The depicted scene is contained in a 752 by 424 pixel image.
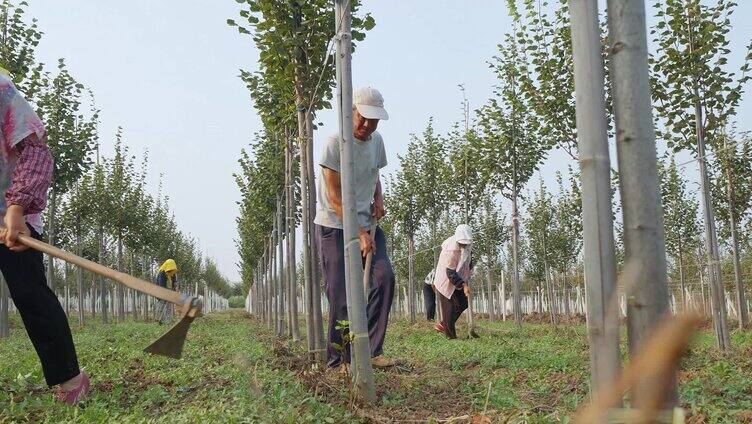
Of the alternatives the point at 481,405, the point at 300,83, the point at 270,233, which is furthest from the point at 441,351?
the point at 270,233

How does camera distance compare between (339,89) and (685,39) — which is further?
(685,39)

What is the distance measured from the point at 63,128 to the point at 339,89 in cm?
1475

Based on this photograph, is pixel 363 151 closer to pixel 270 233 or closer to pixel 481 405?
pixel 481 405

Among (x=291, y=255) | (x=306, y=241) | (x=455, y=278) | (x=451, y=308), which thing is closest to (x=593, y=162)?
(x=306, y=241)

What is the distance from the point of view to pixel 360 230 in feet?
16.6

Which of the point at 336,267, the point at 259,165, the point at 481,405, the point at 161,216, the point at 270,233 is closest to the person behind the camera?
the point at 481,405

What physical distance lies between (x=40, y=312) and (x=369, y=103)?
244 centimetres

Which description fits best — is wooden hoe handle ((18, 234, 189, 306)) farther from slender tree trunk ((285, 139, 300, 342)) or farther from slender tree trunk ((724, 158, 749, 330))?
slender tree trunk ((724, 158, 749, 330))

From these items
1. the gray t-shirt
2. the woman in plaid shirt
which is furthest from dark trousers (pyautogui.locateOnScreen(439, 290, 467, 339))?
the woman in plaid shirt

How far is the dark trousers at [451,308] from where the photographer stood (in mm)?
10703

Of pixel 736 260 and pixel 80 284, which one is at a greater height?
pixel 80 284

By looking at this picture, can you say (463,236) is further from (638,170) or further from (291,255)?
(638,170)

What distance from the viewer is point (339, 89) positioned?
4188 millimetres

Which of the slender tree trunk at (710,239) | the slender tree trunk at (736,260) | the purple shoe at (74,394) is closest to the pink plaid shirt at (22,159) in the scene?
the purple shoe at (74,394)
